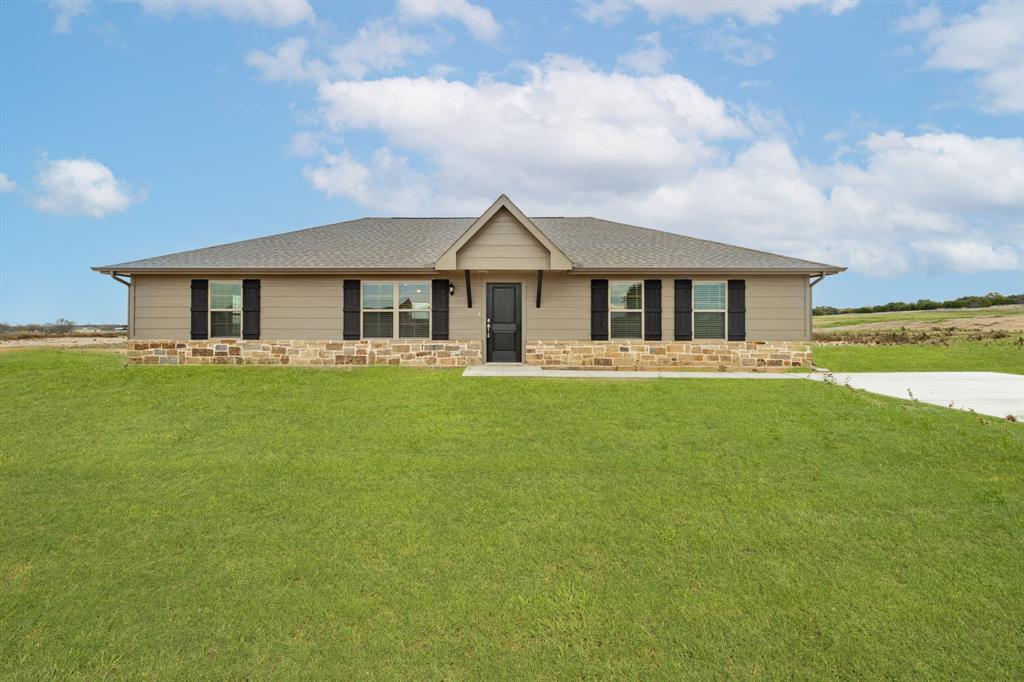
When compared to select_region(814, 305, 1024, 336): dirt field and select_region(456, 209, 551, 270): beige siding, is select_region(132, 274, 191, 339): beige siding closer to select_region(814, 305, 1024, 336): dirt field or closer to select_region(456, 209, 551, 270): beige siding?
select_region(456, 209, 551, 270): beige siding

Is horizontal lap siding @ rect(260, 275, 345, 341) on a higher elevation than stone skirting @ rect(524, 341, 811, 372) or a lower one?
higher

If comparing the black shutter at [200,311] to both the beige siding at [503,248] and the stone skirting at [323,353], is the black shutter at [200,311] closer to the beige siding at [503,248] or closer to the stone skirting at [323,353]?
the stone skirting at [323,353]

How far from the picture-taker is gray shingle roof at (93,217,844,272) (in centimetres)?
1708

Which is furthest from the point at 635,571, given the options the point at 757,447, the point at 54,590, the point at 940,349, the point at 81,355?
the point at 940,349

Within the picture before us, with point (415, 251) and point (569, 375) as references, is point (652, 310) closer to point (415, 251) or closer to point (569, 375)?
A: point (569, 375)

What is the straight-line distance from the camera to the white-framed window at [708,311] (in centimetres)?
1761

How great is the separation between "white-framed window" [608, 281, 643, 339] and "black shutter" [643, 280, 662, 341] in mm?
Answer: 114

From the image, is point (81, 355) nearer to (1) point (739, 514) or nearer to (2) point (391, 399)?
(2) point (391, 399)

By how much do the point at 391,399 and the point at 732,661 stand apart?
856 centimetres

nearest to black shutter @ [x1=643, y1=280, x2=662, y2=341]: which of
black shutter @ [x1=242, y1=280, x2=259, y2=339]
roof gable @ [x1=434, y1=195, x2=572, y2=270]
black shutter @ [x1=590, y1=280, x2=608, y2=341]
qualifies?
black shutter @ [x1=590, y1=280, x2=608, y2=341]

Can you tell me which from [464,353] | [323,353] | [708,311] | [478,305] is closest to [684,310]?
[708,311]

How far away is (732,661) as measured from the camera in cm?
421

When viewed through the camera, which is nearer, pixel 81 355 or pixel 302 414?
pixel 302 414

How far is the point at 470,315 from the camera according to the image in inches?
687
